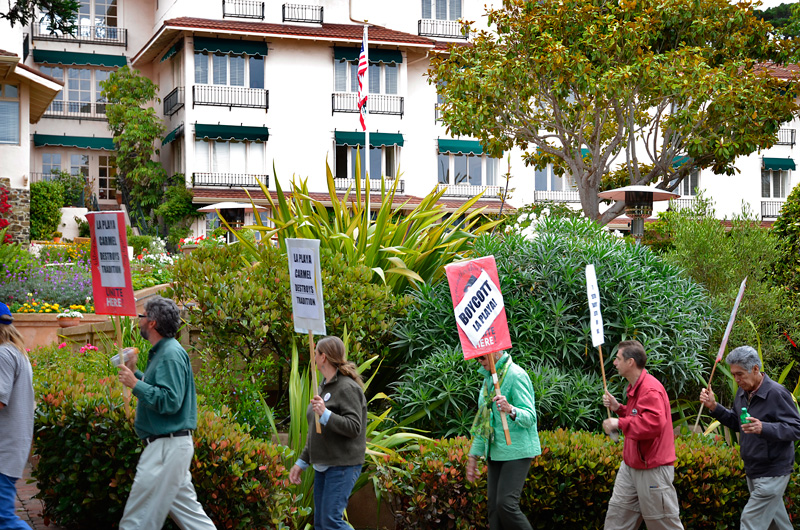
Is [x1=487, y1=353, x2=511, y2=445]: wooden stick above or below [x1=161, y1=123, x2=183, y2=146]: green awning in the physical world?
below

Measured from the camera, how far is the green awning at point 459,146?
1415 inches

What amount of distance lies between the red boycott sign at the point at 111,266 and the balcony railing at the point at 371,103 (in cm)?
2880

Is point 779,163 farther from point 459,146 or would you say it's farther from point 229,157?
point 229,157

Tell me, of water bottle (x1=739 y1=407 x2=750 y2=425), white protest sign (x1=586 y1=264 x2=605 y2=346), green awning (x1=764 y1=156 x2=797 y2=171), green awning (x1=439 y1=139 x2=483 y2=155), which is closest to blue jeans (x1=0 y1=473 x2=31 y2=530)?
white protest sign (x1=586 y1=264 x2=605 y2=346)

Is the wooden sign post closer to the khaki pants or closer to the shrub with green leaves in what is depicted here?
the shrub with green leaves

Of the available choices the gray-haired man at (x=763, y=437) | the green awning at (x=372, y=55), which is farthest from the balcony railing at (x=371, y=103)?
the gray-haired man at (x=763, y=437)

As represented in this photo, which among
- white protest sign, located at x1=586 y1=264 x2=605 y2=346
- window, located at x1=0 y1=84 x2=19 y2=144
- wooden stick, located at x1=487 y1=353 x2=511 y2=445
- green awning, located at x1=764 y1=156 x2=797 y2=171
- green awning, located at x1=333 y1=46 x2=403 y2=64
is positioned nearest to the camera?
wooden stick, located at x1=487 y1=353 x2=511 y2=445

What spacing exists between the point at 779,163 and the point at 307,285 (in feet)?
126

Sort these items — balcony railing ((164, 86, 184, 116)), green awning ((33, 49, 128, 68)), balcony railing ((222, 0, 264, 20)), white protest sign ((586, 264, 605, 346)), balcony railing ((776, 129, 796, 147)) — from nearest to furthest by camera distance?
white protest sign ((586, 264, 605, 346)), balcony railing ((164, 86, 184, 116)), balcony railing ((222, 0, 264, 20)), green awning ((33, 49, 128, 68)), balcony railing ((776, 129, 796, 147))

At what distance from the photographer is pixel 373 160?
35.5 m

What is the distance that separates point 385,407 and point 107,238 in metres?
3.72

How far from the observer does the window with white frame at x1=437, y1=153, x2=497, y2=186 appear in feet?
120

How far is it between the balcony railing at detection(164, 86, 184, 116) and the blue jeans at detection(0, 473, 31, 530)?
29.3 metres

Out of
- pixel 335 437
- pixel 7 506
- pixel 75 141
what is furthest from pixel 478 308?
pixel 75 141
